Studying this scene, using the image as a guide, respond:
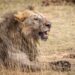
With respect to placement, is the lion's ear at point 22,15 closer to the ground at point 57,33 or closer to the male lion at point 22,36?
the male lion at point 22,36

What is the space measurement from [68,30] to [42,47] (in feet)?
7.29

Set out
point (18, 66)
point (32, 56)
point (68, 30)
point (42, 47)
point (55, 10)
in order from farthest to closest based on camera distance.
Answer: point (55, 10), point (68, 30), point (42, 47), point (32, 56), point (18, 66)

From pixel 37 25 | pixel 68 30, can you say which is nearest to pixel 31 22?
pixel 37 25

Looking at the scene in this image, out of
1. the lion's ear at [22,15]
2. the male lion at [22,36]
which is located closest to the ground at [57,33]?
the male lion at [22,36]

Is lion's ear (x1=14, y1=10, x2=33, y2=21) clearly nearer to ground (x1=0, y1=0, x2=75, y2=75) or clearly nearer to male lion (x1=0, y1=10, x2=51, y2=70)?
male lion (x1=0, y1=10, x2=51, y2=70)

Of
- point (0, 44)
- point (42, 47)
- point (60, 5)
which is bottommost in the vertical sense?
point (60, 5)

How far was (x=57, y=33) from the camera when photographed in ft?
38.2

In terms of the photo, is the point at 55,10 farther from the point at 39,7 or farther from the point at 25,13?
Answer: the point at 25,13

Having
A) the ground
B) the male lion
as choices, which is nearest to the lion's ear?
the male lion

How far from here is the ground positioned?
Answer: 9.00 metres

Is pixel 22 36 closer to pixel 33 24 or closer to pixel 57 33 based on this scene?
pixel 33 24

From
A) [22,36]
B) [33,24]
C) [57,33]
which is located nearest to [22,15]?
[33,24]

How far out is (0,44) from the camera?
26.7 feet

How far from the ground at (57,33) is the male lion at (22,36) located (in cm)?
30
